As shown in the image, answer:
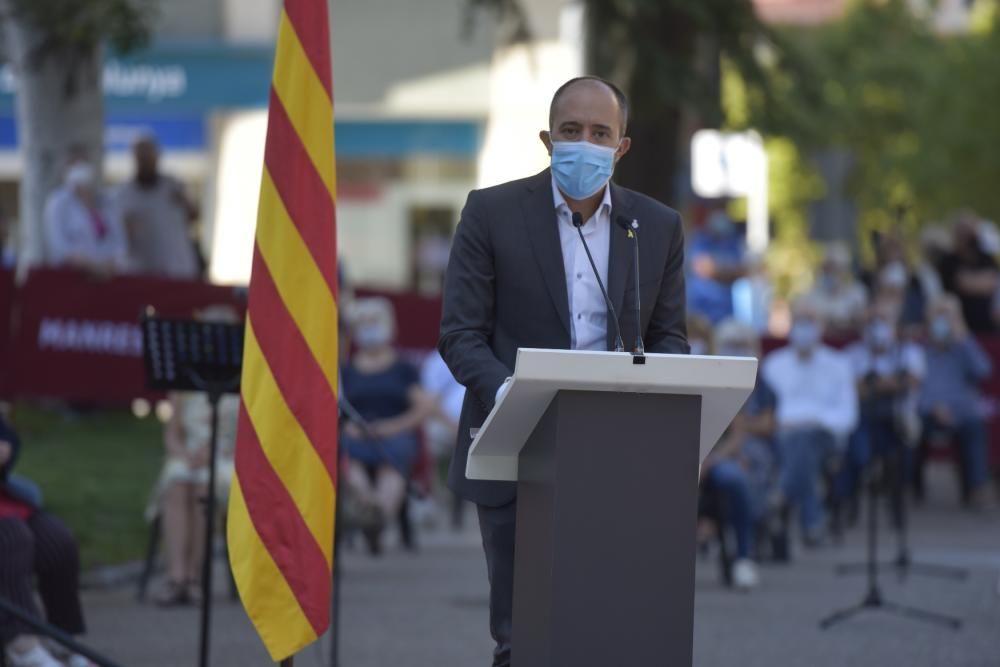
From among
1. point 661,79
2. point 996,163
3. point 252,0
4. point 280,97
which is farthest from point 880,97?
point 280,97

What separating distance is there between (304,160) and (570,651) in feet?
8.33

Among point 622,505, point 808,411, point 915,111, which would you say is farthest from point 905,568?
point 915,111

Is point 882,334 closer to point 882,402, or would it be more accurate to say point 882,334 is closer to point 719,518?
point 882,402

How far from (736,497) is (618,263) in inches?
306

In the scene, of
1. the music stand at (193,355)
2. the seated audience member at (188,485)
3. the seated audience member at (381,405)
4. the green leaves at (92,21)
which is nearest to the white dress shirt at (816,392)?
the seated audience member at (381,405)

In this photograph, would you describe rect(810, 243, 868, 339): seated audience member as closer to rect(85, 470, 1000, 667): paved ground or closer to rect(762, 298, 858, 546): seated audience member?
rect(762, 298, 858, 546): seated audience member

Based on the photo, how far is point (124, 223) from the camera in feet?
62.3

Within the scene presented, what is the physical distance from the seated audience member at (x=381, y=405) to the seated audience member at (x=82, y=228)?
388 centimetres

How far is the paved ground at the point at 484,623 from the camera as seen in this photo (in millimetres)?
9938

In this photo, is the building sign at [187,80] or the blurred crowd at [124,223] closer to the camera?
the blurred crowd at [124,223]

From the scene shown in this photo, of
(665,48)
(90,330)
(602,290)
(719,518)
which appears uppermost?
(665,48)

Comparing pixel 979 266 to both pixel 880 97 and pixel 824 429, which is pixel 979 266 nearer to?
pixel 824 429

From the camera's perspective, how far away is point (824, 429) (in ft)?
52.4

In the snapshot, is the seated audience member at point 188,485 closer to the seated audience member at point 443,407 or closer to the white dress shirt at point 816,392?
the seated audience member at point 443,407
